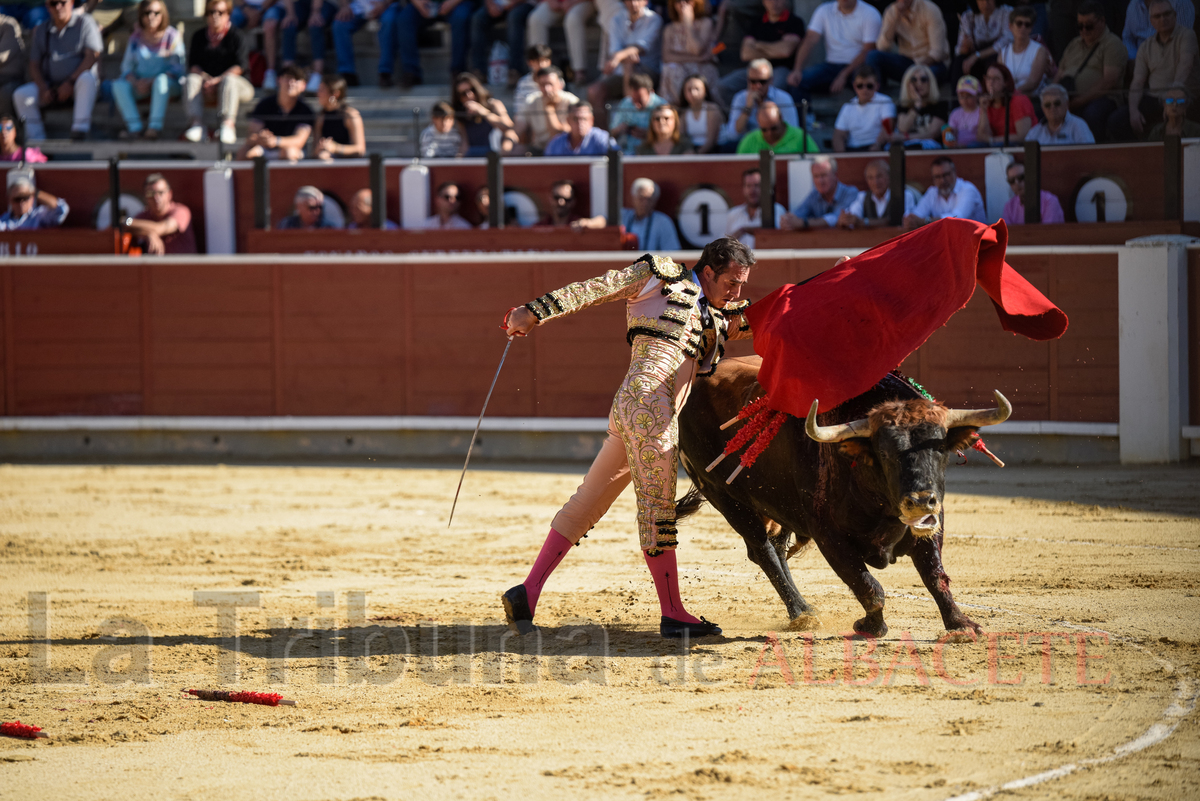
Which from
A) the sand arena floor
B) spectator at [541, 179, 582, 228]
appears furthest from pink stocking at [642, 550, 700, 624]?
spectator at [541, 179, 582, 228]

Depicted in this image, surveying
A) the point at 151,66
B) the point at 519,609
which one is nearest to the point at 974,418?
the point at 519,609

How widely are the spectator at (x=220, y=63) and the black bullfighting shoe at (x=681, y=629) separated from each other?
24.7 feet

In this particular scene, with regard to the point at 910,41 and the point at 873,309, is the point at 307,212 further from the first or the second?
the point at 873,309

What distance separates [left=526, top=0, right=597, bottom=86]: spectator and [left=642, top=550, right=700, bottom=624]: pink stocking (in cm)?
662

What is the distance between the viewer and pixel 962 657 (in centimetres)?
362

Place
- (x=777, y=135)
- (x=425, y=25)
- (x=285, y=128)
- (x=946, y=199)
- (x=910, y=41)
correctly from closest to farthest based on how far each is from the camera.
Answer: (x=946, y=199)
(x=777, y=135)
(x=910, y=41)
(x=285, y=128)
(x=425, y=25)

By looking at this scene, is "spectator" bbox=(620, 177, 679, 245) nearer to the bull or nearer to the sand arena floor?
the sand arena floor

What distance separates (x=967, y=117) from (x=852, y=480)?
15.9ft

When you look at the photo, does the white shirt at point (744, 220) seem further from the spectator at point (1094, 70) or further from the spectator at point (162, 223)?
the spectator at point (162, 223)

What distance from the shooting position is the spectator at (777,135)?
27.7 ft

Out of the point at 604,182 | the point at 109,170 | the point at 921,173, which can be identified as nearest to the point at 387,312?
the point at 604,182

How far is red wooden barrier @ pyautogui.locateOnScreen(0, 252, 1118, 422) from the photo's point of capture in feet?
28.8

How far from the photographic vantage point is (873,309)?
3930 mm

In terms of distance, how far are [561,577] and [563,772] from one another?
2279mm
